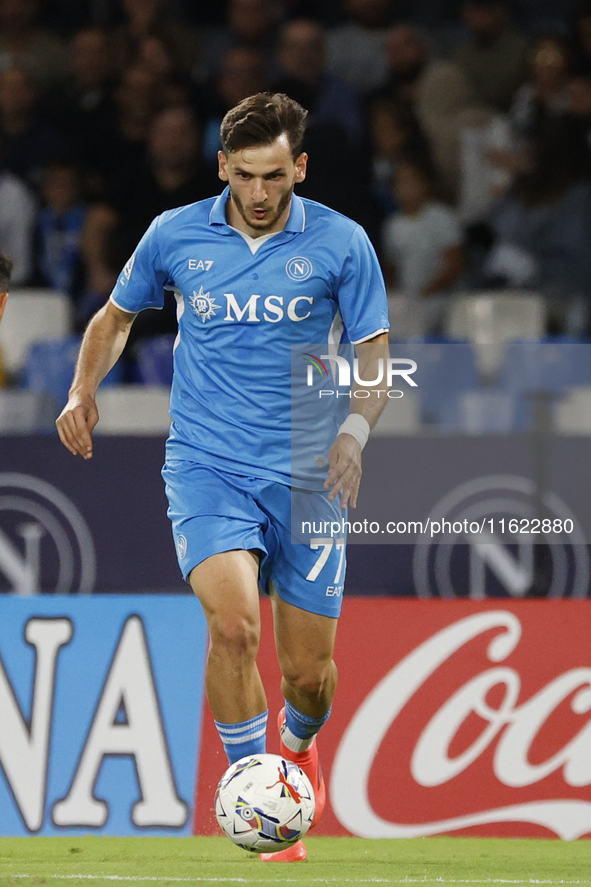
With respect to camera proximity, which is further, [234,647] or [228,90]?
[228,90]

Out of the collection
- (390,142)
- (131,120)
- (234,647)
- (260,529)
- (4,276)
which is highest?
(131,120)

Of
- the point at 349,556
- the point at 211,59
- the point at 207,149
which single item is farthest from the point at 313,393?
the point at 211,59

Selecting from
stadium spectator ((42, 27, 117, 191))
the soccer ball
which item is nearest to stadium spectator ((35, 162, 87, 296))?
stadium spectator ((42, 27, 117, 191))

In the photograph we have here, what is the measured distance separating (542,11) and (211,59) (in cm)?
255

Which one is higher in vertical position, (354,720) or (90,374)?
(90,374)

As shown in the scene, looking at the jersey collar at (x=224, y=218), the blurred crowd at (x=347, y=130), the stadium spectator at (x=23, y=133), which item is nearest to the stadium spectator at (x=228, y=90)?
the blurred crowd at (x=347, y=130)

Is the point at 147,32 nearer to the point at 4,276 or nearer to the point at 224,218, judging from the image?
the point at 4,276

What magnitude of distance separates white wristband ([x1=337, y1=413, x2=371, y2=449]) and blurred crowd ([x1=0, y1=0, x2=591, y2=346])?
413 cm

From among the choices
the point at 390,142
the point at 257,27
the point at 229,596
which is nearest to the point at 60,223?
the point at 257,27

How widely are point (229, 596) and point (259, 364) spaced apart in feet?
2.64

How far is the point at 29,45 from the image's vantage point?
9.95 meters

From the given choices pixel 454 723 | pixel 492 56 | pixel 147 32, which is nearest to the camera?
pixel 454 723

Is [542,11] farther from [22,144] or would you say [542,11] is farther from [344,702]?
[344,702]

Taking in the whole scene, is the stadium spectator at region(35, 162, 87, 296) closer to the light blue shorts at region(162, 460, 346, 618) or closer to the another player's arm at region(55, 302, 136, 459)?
the another player's arm at region(55, 302, 136, 459)
